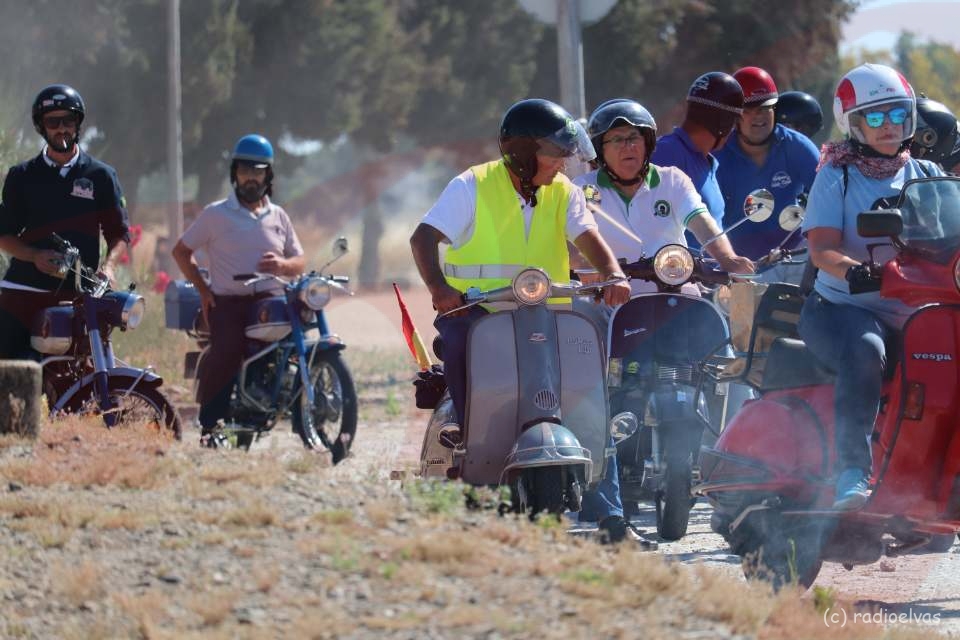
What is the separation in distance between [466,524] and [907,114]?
233cm

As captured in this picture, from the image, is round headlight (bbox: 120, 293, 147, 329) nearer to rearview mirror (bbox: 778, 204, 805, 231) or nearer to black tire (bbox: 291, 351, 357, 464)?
black tire (bbox: 291, 351, 357, 464)

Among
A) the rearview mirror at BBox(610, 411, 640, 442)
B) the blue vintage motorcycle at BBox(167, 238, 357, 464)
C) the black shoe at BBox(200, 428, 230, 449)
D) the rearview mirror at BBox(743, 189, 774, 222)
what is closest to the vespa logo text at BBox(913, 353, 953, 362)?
the rearview mirror at BBox(743, 189, 774, 222)

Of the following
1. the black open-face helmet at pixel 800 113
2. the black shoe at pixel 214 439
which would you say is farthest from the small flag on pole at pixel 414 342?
the black open-face helmet at pixel 800 113

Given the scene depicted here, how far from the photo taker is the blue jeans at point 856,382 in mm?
6496

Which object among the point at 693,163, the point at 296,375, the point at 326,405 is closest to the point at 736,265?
the point at 693,163

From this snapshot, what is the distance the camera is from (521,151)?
24.9 ft

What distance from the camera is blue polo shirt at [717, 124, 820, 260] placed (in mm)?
10227

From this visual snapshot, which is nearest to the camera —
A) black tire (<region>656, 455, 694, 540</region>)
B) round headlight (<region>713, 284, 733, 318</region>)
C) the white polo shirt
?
black tire (<region>656, 455, 694, 540</region>)

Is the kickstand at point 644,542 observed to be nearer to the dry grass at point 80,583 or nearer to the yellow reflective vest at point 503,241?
the yellow reflective vest at point 503,241

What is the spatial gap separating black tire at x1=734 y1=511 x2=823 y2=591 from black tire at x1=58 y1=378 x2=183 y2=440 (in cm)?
412

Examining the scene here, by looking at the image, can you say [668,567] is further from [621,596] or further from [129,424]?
[129,424]

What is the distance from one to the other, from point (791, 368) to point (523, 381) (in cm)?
107

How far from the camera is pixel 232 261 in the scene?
38.1ft

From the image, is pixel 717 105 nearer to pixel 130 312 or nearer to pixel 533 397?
pixel 533 397
